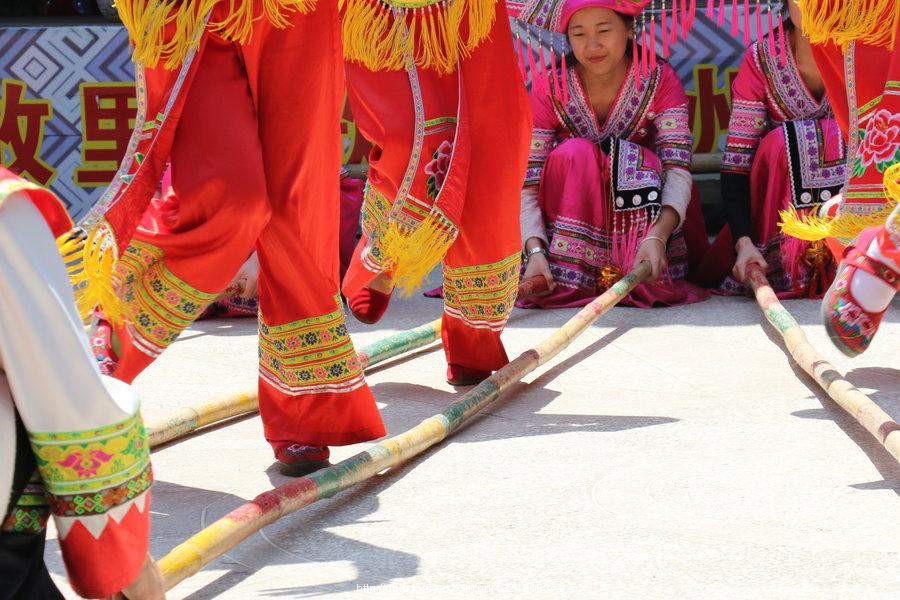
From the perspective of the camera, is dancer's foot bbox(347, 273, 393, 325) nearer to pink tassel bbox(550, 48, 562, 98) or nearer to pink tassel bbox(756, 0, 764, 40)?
pink tassel bbox(550, 48, 562, 98)

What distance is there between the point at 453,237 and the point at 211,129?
34.1 inches

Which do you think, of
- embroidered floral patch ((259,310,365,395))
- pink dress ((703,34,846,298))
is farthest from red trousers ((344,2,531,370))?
pink dress ((703,34,846,298))

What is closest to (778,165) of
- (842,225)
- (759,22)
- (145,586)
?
(759,22)

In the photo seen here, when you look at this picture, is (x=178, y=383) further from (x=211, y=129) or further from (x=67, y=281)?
(x=67, y=281)

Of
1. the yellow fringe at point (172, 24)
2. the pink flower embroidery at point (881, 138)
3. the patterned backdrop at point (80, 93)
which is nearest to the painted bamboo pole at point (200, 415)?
the yellow fringe at point (172, 24)

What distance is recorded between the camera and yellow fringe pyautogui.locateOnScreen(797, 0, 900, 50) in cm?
261

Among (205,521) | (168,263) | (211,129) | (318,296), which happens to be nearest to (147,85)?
(211,129)

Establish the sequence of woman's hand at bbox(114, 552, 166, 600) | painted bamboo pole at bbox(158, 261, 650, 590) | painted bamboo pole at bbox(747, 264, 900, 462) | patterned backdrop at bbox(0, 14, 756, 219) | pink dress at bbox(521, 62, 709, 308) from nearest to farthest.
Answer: woman's hand at bbox(114, 552, 166, 600), painted bamboo pole at bbox(158, 261, 650, 590), painted bamboo pole at bbox(747, 264, 900, 462), pink dress at bbox(521, 62, 709, 308), patterned backdrop at bbox(0, 14, 756, 219)

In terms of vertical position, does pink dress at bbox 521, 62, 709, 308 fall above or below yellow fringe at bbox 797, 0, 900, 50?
below

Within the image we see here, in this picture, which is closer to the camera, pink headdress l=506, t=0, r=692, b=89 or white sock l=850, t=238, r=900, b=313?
white sock l=850, t=238, r=900, b=313

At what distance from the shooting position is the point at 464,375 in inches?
121

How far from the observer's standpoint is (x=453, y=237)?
2891mm

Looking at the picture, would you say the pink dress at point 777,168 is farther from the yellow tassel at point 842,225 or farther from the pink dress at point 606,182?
the yellow tassel at point 842,225

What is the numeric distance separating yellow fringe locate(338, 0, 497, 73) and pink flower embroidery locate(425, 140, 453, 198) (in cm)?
18
